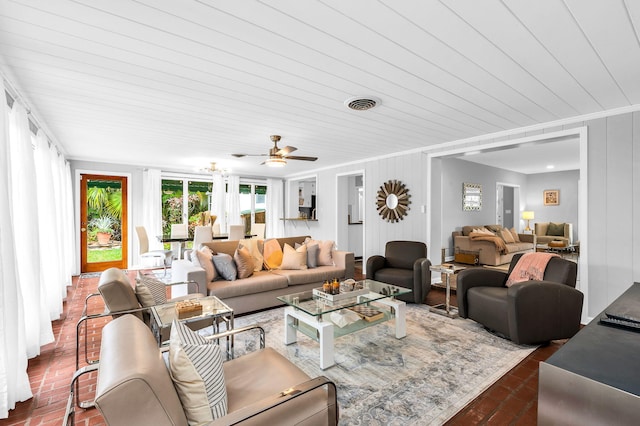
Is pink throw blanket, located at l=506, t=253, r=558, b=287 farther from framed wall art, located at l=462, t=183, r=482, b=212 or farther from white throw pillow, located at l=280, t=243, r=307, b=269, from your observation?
framed wall art, located at l=462, t=183, r=482, b=212

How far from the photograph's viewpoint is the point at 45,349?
2.90m

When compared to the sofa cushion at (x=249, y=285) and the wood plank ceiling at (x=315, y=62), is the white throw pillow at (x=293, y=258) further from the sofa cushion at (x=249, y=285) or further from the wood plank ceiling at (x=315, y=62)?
the wood plank ceiling at (x=315, y=62)

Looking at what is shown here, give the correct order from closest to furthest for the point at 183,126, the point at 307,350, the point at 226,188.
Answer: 1. the point at 307,350
2. the point at 183,126
3. the point at 226,188

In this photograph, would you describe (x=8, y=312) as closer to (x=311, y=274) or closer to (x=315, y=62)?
(x=315, y=62)

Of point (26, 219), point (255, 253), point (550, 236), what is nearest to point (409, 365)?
point (255, 253)

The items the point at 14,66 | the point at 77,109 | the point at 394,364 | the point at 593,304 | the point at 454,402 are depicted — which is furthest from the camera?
the point at 593,304

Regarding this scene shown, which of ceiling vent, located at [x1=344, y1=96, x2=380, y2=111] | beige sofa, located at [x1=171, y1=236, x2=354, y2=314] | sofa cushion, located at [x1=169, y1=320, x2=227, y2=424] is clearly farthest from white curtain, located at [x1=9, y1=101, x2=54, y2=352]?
ceiling vent, located at [x1=344, y1=96, x2=380, y2=111]

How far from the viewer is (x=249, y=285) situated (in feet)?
12.4

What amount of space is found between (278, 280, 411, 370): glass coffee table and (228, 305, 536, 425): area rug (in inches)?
6.5

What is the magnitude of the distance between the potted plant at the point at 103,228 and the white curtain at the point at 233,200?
2.68 meters

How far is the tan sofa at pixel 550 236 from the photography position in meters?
8.78

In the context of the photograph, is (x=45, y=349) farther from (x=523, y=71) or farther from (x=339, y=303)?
(x=523, y=71)

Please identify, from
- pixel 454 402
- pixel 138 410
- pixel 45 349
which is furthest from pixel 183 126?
pixel 454 402

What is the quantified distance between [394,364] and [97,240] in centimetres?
678
